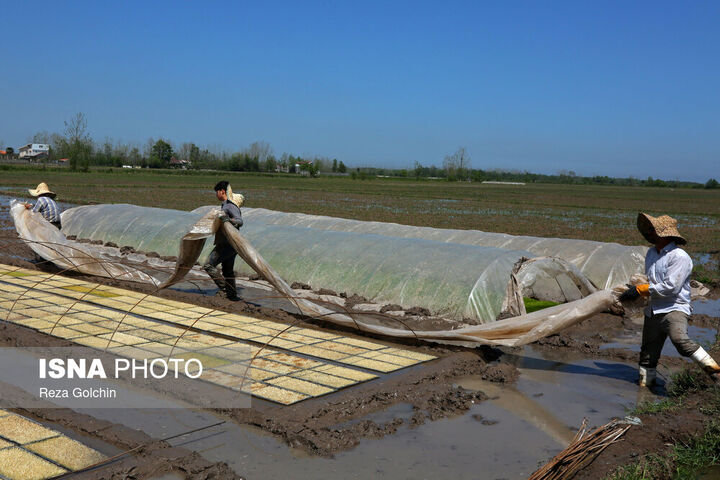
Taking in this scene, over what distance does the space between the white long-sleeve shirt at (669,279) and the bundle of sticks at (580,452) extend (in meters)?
1.22

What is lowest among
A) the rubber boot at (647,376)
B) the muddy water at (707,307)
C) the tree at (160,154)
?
the muddy water at (707,307)

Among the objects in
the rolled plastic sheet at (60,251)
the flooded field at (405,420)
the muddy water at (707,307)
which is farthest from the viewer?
the muddy water at (707,307)

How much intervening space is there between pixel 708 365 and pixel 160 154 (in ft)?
293

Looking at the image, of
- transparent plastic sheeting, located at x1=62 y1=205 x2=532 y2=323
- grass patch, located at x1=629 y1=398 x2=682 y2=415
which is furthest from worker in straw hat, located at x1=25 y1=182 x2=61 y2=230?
grass patch, located at x1=629 y1=398 x2=682 y2=415

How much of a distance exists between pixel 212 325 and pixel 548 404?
3.74 m

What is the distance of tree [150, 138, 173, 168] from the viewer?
84875 mm

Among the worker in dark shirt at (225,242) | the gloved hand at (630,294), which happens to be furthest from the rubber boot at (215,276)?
the gloved hand at (630,294)

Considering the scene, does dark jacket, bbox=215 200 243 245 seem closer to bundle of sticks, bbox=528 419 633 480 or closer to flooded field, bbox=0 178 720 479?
flooded field, bbox=0 178 720 479

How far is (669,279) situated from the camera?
509 cm

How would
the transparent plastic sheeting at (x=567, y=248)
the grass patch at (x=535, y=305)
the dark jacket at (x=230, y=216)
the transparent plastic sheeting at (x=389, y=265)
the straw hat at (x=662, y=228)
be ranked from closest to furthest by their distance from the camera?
the straw hat at (x=662, y=228)
the transparent plastic sheeting at (x=389, y=265)
the dark jacket at (x=230, y=216)
the grass patch at (x=535, y=305)
the transparent plastic sheeting at (x=567, y=248)

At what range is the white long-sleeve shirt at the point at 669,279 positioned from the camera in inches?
200

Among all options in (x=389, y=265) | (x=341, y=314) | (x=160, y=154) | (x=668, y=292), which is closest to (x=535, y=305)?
(x=389, y=265)

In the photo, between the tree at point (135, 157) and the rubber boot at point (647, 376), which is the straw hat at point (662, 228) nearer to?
the rubber boot at point (647, 376)

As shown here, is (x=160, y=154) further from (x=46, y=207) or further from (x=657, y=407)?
(x=657, y=407)
